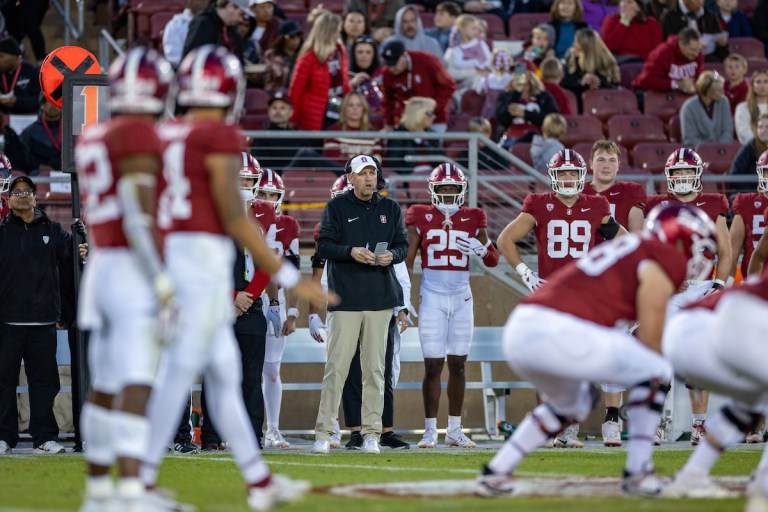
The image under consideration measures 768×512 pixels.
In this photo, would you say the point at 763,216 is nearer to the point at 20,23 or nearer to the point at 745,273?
the point at 745,273

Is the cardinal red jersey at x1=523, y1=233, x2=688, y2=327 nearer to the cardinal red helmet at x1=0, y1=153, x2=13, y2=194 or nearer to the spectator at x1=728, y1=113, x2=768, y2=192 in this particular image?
the cardinal red helmet at x1=0, y1=153, x2=13, y2=194

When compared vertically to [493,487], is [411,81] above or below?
above

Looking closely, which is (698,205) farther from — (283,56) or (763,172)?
(283,56)

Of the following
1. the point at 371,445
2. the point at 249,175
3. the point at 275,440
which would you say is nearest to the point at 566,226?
the point at 371,445

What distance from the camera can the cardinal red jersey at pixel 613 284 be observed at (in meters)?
5.83

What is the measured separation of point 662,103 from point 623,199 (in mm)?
4497

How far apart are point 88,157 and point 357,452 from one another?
4.49m

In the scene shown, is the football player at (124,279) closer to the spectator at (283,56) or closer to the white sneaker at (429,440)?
the white sneaker at (429,440)

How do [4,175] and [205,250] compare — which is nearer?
[205,250]

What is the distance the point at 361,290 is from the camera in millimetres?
9406

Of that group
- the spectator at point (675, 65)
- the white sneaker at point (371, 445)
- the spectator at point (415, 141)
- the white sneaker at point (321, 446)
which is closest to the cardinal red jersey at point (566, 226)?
the white sneaker at point (371, 445)

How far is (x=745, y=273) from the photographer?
10727 millimetres

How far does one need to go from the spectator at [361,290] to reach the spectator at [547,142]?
3454mm

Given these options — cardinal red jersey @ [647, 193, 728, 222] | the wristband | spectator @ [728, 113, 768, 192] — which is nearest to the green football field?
the wristband
